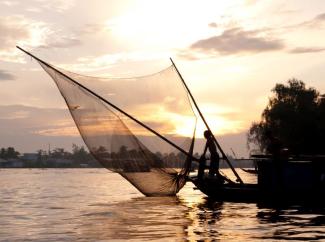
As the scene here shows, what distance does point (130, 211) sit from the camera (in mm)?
23359

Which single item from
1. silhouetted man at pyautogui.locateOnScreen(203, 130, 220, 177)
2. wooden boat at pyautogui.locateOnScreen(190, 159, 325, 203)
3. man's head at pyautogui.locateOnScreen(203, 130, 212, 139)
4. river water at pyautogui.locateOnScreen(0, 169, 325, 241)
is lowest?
river water at pyautogui.locateOnScreen(0, 169, 325, 241)

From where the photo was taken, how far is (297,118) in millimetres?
70000

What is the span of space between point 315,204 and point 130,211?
24.4ft

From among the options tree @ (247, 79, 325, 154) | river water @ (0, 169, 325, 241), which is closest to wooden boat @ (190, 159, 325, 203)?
river water @ (0, 169, 325, 241)

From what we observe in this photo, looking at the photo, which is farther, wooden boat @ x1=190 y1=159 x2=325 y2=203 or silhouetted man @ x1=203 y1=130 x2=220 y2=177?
silhouetted man @ x1=203 y1=130 x2=220 y2=177

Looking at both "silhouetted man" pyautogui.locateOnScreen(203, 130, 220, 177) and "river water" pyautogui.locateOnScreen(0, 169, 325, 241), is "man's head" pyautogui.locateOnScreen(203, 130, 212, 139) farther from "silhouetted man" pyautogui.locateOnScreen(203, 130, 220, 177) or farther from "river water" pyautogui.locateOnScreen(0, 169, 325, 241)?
"river water" pyautogui.locateOnScreen(0, 169, 325, 241)

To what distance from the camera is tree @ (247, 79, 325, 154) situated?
66.8m

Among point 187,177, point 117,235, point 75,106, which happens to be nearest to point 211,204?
point 187,177

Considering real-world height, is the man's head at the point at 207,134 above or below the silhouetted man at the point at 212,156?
above

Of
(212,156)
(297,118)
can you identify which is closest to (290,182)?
(212,156)

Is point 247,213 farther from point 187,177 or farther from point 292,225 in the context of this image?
point 187,177

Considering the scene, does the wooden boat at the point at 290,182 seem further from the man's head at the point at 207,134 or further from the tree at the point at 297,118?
the tree at the point at 297,118

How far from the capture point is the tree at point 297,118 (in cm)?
6675

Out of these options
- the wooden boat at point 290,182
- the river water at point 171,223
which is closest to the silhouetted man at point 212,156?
the river water at point 171,223
